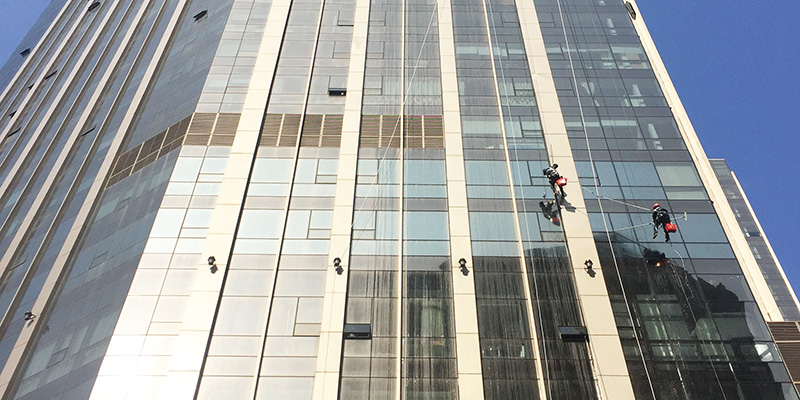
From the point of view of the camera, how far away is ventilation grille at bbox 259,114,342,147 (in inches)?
1313

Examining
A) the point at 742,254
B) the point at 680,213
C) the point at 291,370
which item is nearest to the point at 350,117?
the point at 291,370

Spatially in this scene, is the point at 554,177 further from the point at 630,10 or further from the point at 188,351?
the point at 630,10

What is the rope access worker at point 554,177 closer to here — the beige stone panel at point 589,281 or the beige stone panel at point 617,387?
the beige stone panel at point 589,281

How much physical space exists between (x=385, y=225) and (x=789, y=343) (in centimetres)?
1803

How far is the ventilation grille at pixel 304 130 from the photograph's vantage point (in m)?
33.3

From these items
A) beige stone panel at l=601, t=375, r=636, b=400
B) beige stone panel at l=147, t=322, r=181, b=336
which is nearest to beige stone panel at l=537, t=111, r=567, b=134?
beige stone panel at l=601, t=375, r=636, b=400

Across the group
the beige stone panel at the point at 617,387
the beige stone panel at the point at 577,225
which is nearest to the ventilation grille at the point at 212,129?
the beige stone panel at the point at 577,225

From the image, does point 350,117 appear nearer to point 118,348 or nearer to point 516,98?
point 516,98

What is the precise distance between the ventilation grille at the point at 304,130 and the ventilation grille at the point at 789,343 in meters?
22.1

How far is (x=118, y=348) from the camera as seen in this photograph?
81.4ft

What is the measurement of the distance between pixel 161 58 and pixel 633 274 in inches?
1288

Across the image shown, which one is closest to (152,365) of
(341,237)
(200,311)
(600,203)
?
(200,311)

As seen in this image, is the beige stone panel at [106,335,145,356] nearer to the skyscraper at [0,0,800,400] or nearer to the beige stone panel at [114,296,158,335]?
the skyscraper at [0,0,800,400]

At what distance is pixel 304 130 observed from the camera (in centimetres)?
3400
